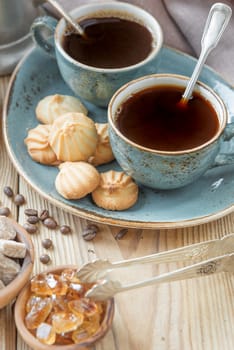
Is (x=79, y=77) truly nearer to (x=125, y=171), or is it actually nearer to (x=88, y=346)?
(x=125, y=171)

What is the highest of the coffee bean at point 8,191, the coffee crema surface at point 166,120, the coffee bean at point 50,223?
the coffee crema surface at point 166,120

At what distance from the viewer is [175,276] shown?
3.37 feet

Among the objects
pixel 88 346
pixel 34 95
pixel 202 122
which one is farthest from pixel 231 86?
pixel 88 346

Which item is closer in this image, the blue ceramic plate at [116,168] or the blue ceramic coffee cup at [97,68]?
Result: the blue ceramic plate at [116,168]

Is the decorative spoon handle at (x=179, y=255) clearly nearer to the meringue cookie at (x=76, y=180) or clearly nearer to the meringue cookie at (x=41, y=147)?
the meringue cookie at (x=76, y=180)

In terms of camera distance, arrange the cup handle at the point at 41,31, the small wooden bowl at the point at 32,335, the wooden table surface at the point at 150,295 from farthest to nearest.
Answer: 1. the cup handle at the point at 41,31
2. the wooden table surface at the point at 150,295
3. the small wooden bowl at the point at 32,335

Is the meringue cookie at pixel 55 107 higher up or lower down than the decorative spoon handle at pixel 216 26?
lower down

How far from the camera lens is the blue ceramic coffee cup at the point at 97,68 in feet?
4.25

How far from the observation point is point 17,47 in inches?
60.4

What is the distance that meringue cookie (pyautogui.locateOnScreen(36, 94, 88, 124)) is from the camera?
133cm

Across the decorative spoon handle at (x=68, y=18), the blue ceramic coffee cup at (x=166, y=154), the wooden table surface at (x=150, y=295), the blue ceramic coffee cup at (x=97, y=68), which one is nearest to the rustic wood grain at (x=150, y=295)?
the wooden table surface at (x=150, y=295)

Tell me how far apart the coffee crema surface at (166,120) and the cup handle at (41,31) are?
0.88 feet

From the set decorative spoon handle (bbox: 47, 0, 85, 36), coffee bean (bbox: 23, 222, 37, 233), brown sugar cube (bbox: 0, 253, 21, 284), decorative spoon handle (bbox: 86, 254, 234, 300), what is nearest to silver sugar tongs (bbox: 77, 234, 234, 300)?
decorative spoon handle (bbox: 86, 254, 234, 300)

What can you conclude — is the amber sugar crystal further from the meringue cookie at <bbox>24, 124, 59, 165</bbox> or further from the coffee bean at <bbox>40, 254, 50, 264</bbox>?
the meringue cookie at <bbox>24, 124, 59, 165</bbox>
